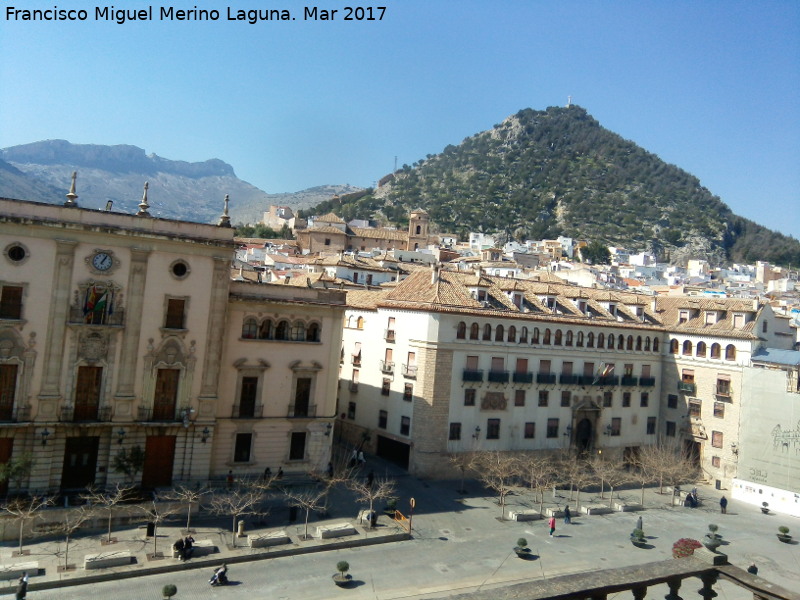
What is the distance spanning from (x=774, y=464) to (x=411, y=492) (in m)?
26.7

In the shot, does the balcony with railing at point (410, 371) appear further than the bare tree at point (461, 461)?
Yes

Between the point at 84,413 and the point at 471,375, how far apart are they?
22.5 m

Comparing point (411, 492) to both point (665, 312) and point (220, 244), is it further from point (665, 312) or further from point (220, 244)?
point (665, 312)

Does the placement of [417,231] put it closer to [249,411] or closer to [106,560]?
[249,411]

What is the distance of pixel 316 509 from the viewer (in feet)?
105

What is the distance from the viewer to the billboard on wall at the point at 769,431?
145 ft

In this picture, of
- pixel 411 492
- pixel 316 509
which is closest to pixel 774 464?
pixel 411 492

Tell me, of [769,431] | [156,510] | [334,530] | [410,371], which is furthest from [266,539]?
[769,431]

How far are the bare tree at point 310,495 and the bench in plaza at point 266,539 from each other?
1.98 m

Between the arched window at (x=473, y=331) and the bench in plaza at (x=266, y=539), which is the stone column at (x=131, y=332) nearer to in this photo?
the bench in plaza at (x=266, y=539)

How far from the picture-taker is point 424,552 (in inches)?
1128

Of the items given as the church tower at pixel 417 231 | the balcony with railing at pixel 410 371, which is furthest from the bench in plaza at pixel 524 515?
the church tower at pixel 417 231

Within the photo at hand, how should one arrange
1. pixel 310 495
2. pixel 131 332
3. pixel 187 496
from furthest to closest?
1. pixel 310 495
2. pixel 131 332
3. pixel 187 496

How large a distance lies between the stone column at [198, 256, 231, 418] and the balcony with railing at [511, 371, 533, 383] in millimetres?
19976
